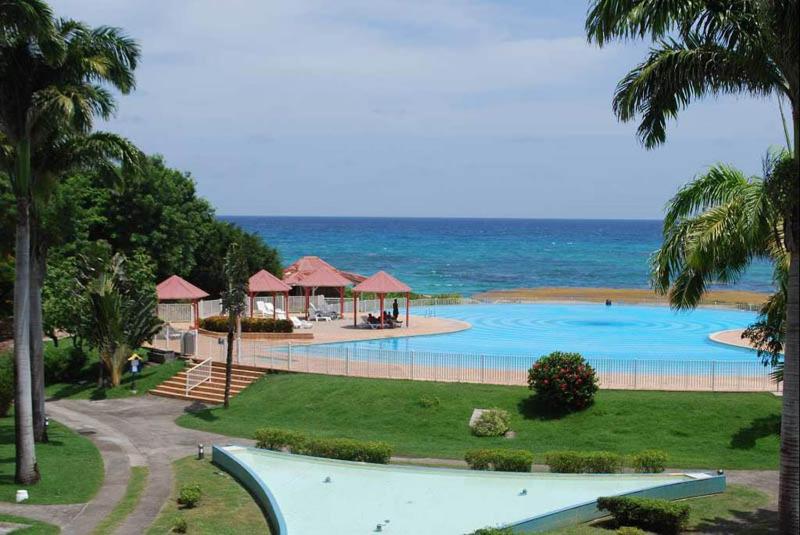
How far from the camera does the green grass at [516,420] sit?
77.7 feet

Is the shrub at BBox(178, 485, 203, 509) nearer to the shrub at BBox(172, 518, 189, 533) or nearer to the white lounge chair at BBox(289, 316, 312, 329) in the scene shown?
the shrub at BBox(172, 518, 189, 533)

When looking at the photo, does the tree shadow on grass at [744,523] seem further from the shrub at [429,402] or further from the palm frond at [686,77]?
the shrub at [429,402]

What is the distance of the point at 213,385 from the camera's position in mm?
32406

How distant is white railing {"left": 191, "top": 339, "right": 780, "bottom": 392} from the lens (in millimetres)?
27859

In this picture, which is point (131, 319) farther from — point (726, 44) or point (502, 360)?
point (726, 44)

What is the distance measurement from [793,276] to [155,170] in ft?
145

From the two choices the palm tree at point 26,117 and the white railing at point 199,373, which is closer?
the palm tree at point 26,117

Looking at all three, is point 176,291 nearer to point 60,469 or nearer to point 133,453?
A: point 133,453

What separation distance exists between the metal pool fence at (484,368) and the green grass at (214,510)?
10.3 m

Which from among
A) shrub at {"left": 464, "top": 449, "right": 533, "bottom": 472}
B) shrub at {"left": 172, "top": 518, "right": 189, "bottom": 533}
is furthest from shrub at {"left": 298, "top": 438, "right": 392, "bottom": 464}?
shrub at {"left": 172, "top": 518, "right": 189, "bottom": 533}

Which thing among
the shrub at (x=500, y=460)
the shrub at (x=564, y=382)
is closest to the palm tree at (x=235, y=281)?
the shrub at (x=564, y=382)

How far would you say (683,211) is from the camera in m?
15.8

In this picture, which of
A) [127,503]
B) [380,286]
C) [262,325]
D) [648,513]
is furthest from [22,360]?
[380,286]

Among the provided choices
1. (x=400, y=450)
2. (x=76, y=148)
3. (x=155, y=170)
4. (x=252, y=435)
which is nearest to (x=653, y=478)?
(x=400, y=450)
